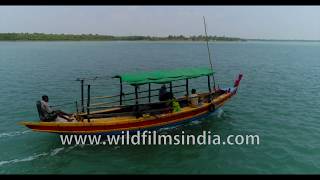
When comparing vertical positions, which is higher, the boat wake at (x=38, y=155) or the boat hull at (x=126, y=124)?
the boat hull at (x=126, y=124)

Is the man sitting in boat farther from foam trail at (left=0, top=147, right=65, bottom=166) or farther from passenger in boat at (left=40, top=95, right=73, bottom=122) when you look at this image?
foam trail at (left=0, top=147, right=65, bottom=166)

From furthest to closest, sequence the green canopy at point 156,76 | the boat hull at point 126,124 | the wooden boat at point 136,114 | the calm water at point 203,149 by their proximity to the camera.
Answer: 1. the green canopy at point 156,76
2. the wooden boat at point 136,114
3. the boat hull at point 126,124
4. the calm water at point 203,149

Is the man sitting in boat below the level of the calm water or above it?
above

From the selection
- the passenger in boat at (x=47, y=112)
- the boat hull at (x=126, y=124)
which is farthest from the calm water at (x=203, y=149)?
the passenger in boat at (x=47, y=112)

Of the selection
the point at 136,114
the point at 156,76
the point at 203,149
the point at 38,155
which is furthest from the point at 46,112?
the point at 203,149

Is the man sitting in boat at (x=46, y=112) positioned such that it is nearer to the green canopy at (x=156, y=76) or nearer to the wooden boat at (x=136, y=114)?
the wooden boat at (x=136, y=114)

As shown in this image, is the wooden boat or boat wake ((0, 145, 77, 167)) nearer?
boat wake ((0, 145, 77, 167))

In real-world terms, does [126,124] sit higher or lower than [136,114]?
lower

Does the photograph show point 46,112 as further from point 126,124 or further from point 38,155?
point 126,124

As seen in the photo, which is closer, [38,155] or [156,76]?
[38,155]

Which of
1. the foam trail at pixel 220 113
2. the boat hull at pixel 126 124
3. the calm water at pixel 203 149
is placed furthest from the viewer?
the foam trail at pixel 220 113

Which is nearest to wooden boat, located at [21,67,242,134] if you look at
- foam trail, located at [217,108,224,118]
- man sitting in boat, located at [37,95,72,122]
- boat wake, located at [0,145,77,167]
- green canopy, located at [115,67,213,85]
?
green canopy, located at [115,67,213,85]

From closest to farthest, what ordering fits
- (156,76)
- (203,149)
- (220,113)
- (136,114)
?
(203,149) → (136,114) → (156,76) → (220,113)

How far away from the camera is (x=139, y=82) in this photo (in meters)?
14.9
